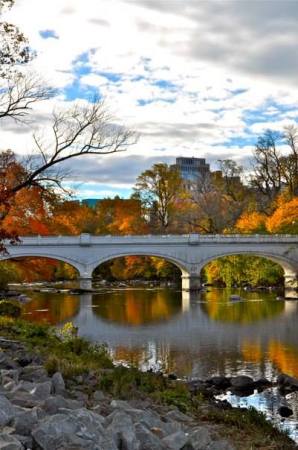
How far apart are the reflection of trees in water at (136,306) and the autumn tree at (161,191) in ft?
52.5

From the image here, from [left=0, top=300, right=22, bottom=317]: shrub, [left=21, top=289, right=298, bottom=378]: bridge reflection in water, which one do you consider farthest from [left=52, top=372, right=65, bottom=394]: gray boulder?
[left=0, top=300, right=22, bottom=317]: shrub

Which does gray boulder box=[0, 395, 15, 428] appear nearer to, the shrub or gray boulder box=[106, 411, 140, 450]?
gray boulder box=[106, 411, 140, 450]

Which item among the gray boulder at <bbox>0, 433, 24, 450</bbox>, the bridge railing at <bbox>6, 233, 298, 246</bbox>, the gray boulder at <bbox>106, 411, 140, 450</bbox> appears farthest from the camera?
the bridge railing at <bbox>6, 233, 298, 246</bbox>

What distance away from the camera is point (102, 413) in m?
6.88

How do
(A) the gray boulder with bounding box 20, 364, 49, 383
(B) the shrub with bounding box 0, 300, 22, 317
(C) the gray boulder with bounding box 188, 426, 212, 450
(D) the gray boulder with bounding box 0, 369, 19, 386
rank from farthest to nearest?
(B) the shrub with bounding box 0, 300, 22, 317
(A) the gray boulder with bounding box 20, 364, 49, 383
(D) the gray boulder with bounding box 0, 369, 19, 386
(C) the gray boulder with bounding box 188, 426, 212, 450

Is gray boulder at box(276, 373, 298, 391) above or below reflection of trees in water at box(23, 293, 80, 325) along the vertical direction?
below

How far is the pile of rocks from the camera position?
5043 millimetres

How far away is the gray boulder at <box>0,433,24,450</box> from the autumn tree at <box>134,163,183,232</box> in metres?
58.3

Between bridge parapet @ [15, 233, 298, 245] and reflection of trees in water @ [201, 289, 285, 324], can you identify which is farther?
bridge parapet @ [15, 233, 298, 245]

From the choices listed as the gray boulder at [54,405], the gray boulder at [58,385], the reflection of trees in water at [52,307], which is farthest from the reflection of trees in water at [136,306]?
the gray boulder at [54,405]

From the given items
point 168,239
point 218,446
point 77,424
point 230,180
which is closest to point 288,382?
point 218,446

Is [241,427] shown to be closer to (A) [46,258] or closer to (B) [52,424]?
(B) [52,424]

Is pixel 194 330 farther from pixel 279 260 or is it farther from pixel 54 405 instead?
pixel 279 260

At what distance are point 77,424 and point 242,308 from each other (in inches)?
1207
